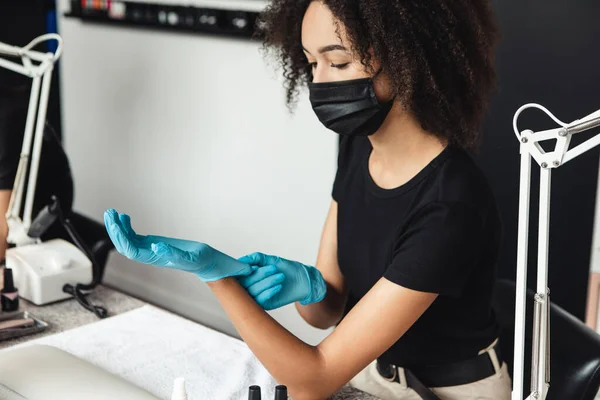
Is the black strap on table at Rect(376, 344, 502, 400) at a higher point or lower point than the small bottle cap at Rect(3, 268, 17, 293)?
lower

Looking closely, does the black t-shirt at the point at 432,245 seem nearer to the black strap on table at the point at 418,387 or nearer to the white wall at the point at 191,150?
the black strap on table at the point at 418,387

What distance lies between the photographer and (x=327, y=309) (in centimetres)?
148

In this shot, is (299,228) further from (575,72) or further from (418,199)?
(418,199)

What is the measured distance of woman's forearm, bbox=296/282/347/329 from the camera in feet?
4.85

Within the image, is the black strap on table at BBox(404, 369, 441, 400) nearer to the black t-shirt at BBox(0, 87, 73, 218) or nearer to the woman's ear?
the woman's ear

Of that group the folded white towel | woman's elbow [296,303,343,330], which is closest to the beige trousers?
woman's elbow [296,303,343,330]

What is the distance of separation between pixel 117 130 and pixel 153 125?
0.25 meters

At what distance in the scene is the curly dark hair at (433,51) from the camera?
3.88 ft

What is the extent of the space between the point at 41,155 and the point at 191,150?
40.6 inches

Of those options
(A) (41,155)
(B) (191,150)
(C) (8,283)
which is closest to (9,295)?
(C) (8,283)

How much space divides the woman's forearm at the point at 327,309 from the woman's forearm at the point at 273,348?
35 centimetres

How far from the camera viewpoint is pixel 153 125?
2.98m

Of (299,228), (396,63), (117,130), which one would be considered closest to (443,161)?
(396,63)

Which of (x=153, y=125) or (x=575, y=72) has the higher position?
(x=575, y=72)
